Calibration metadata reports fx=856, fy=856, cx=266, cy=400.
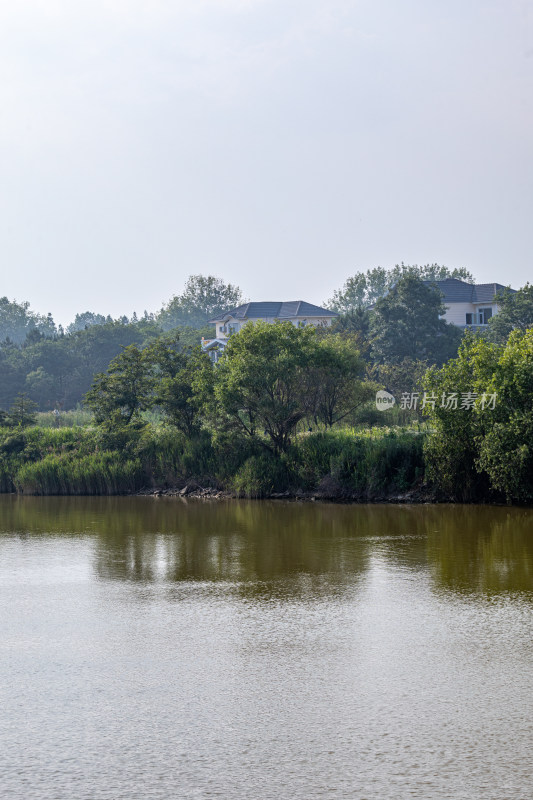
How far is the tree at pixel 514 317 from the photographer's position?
45.9 meters

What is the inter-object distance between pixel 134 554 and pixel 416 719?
9.28 m

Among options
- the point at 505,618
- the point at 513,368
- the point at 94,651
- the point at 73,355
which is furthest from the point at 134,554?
the point at 73,355

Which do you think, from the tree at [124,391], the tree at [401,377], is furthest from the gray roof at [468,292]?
the tree at [124,391]

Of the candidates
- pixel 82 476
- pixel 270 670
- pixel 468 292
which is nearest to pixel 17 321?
pixel 468 292

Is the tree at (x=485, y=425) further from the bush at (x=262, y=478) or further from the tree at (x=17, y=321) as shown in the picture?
the tree at (x=17, y=321)

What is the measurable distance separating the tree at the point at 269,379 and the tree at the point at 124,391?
12.9 feet

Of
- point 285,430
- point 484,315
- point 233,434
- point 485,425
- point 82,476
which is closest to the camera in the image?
point 485,425

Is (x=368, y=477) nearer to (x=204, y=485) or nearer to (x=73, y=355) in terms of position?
(x=204, y=485)

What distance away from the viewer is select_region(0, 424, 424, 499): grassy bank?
23.6m

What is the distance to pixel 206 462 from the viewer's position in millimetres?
27203

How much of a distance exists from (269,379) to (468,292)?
128 ft
